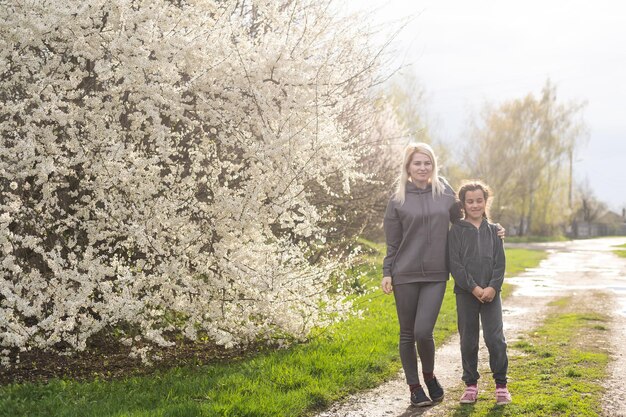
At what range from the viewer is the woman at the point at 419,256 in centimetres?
537

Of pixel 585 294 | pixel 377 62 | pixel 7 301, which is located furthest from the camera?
pixel 585 294

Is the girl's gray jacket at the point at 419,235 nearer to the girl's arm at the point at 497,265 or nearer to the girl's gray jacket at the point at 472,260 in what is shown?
the girl's gray jacket at the point at 472,260

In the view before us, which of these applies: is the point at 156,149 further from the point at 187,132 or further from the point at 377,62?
the point at 377,62

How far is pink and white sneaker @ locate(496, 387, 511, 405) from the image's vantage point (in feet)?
18.0

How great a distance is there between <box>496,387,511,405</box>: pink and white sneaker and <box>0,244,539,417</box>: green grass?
4.14 feet

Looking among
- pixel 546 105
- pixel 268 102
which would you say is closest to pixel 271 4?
pixel 268 102

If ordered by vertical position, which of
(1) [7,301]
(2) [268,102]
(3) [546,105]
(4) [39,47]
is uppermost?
(3) [546,105]

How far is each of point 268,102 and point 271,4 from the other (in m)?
1.43

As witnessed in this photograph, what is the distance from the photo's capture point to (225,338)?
249 inches

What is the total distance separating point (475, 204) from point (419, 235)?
53 centimetres

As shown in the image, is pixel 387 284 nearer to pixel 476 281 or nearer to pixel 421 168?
pixel 476 281

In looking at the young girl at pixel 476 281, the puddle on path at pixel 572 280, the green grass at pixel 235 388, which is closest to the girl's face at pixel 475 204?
the young girl at pixel 476 281

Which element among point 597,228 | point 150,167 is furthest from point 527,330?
point 597,228

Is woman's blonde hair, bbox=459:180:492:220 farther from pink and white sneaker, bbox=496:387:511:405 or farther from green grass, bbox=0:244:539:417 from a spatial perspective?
green grass, bbox=0:244:539:417
